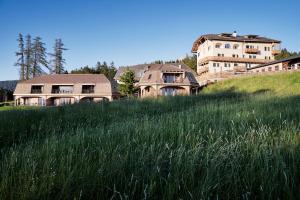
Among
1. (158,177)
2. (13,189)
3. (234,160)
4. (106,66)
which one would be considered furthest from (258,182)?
(106,66)

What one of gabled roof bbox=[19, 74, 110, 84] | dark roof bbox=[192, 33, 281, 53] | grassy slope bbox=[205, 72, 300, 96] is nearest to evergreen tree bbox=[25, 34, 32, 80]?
gabled roof bbox=[19, 74, 110, 84]

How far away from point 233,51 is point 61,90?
36.9 m

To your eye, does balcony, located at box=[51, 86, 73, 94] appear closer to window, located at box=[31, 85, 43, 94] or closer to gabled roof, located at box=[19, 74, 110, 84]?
gabled roof, located at box=[19, 74, 110, 84]

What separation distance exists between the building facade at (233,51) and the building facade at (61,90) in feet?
72.2

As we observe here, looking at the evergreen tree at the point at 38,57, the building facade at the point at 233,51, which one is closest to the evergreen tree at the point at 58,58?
the evergreen tree at the point at 38,57

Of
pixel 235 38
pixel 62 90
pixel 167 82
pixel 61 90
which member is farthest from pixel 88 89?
pixel 235 38

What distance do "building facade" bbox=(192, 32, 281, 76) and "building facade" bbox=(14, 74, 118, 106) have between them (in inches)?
866

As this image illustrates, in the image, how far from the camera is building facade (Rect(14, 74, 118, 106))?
50.2m

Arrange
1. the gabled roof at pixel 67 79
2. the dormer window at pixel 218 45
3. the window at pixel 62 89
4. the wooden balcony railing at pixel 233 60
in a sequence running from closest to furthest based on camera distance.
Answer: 1. the gabled roof at pixel 67 79
2. the window at pixel 62 89
3. the wooden balcony railing at pixel 233 60
4. the dormer window at pixel 218 45

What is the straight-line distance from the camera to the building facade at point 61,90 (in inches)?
1975

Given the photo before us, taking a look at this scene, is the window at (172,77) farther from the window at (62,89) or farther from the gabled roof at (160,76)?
the window at (62,89)

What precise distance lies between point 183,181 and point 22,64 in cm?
7793

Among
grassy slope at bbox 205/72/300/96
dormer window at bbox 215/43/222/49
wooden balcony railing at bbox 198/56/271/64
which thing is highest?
dormer window at bbox 215/43/222/49

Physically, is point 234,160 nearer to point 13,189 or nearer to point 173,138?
point 173,138
